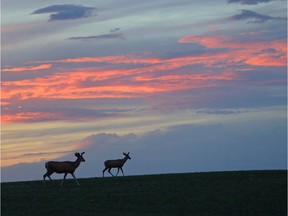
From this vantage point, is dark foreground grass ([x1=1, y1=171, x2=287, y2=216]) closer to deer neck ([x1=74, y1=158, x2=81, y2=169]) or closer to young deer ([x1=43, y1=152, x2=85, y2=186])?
young deer ([x1=43, y1=152, x2=85, y2=186])

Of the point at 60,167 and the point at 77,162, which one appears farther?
the point at 77,162

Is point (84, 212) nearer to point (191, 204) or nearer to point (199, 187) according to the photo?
point (191, 204)

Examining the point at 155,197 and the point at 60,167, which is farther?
the point at 60,167

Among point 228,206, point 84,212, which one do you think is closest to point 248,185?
point 228,206

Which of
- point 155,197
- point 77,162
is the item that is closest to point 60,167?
point 77,162

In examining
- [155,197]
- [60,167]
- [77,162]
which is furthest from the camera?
[77,162]

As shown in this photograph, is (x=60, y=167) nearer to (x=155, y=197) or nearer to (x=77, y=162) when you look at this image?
(x=77, y=162)

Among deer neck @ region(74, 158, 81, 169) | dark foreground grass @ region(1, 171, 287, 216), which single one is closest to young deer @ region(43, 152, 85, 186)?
deer neck @ region(74, 158, 81, 169)

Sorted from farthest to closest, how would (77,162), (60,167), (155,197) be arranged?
(77,162) < (60,167) < (155,197)

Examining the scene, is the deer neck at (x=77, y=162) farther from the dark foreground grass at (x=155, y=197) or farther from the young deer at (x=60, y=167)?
the dark foreground grass at (x=155, y=197)

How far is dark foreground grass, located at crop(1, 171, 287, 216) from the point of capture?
108 feet

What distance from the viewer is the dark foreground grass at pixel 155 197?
32.9 meters

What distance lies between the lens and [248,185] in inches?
1503

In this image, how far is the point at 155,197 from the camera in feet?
116
